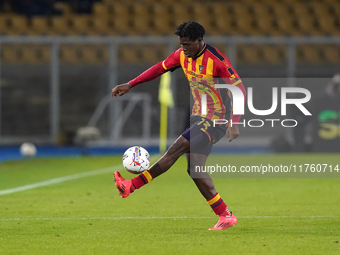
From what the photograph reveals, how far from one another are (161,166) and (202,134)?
469mm

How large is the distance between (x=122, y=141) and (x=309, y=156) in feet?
16.8

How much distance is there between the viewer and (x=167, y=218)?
245 inches

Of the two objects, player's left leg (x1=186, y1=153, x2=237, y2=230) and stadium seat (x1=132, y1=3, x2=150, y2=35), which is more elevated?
stadium seat (x1=132, y1=3, x2=150, y2=35)

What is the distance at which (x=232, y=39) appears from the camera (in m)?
16.5

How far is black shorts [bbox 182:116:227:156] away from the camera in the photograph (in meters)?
5.48

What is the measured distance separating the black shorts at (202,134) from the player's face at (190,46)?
0.59 m

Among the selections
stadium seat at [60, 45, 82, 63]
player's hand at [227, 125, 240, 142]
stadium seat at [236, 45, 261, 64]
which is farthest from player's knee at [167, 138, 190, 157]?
stadium seat at [60, 45, 82, 63]

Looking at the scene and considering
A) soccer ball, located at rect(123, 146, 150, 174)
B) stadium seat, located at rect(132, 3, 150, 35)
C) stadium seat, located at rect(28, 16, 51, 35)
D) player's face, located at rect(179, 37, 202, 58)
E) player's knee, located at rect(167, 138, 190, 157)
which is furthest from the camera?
stadium seat, located at rect(132, 3, 150, 35)

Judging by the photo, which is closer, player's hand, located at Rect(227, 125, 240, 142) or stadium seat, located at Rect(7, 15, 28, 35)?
player's hand, located at Rect(227, 125, 240, 142)

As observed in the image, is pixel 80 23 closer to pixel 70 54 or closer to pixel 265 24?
pixel 70 54

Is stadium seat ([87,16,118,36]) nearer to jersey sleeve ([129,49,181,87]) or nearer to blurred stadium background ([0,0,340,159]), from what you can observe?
blurred stadium background ([0,0,340,159])

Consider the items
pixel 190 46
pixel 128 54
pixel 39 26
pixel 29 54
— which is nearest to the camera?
pixel 190 46

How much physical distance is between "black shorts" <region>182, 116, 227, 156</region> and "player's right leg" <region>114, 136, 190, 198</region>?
0.19 ft

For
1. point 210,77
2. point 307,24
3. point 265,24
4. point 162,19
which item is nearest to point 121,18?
point 162,19
